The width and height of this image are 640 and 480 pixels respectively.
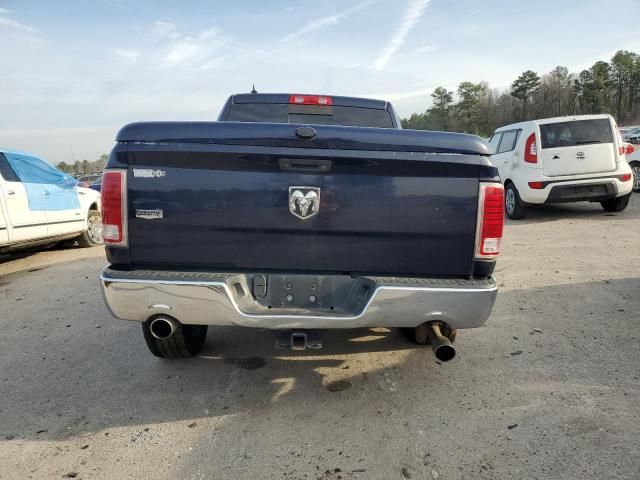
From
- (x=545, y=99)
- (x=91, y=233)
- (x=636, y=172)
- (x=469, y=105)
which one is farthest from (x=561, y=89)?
(x=91, y=233)

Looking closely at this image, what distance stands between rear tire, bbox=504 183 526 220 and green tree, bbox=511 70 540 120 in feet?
229

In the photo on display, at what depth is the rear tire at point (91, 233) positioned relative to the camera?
821 centimetres

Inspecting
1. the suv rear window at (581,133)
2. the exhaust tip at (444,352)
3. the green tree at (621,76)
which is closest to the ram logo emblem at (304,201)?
the exhaust tip at (444,352)

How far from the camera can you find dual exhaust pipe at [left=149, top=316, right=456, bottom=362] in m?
2.37

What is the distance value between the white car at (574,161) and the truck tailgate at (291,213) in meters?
6.62

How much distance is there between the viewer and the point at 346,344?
3420 millimetres

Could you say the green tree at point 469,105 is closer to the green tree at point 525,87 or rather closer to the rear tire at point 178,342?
the green tree at point 525,87

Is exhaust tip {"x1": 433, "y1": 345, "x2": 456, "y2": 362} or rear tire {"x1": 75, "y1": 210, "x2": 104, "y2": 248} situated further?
rear tire {"x1": 75, "y1": 210, "x2": 104, "y2": 248}

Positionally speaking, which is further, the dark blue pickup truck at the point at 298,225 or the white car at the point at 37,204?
the white car at the point at 37,204

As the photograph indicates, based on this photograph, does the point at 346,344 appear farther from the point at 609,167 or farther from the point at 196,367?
the point at 609,167

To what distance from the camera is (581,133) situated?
7.77 m

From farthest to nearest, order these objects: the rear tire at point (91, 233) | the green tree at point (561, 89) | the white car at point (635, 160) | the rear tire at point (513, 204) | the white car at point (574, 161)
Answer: the green tree at point (561, 89) < the white car at point (635, 160) < the rear tire at point (513, 204) < the rear tire at point (91, 233) < the white car at point (574, 161)

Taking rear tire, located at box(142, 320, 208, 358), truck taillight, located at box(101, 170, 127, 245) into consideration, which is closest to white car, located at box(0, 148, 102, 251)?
rear tire, located at box(142, 320, 208, 358)

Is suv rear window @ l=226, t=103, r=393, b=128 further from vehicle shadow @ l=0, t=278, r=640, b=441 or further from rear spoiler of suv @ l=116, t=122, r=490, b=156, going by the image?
vehicle shadow @ l=0, t=278, r=640, b=441
